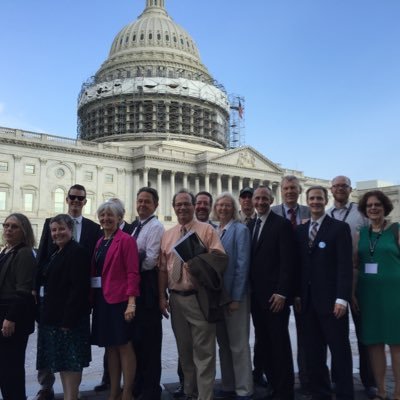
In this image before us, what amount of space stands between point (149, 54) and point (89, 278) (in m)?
66.9

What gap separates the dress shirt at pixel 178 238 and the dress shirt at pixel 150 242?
0.08 meters

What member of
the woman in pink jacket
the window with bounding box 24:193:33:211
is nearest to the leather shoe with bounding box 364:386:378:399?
the woman in pink jacket

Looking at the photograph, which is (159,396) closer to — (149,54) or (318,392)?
(318,392)

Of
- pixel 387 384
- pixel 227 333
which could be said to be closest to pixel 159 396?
pixel 227 333

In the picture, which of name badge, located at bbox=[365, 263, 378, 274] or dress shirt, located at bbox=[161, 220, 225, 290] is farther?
name badge, located at bbox=[365, 263, 378, 274]

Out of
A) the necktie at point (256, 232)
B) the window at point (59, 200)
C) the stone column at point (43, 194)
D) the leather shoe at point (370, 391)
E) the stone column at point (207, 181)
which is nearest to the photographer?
the leather shoe at point (370, 391)

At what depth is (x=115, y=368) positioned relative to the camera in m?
5.88

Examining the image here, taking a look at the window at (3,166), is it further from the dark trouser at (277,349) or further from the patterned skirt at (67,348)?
the dark trouser at (277,349)

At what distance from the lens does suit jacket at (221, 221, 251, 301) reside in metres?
6.12

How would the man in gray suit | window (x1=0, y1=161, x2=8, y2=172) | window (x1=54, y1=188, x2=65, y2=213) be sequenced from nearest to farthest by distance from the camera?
the man in gray suit → window (x1=0, y1=161, x2=8, y2=172) → window (x1=54, y1=188, x2=65, y2=213)

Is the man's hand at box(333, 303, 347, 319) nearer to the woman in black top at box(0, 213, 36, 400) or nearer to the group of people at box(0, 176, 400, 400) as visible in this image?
the group of people at box(0, 176, 400, 400)

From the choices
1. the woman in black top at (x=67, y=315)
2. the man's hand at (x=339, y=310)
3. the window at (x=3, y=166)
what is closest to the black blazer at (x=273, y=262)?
the man's hand at (x=339, y=310)

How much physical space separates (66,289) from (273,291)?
2659mm

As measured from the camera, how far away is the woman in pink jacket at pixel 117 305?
18.8 feet
